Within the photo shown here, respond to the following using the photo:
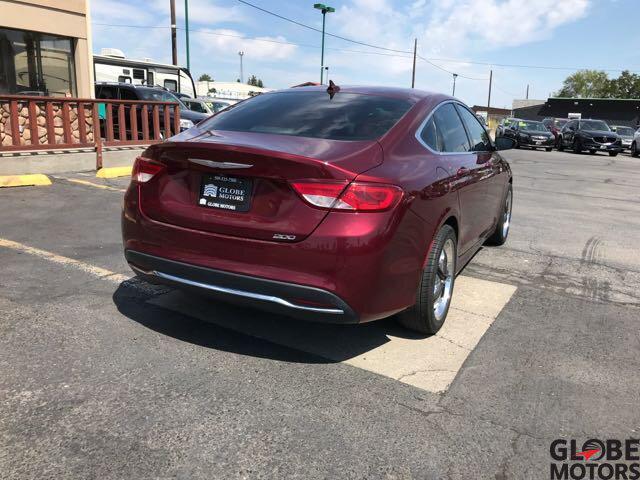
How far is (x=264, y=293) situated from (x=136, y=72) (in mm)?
21489

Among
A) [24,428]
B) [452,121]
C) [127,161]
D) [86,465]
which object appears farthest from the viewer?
[127,161]

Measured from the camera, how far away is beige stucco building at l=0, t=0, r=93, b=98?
36.9 feet

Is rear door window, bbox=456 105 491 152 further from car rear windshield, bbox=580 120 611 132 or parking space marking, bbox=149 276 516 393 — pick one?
car rear windshield, bbox=580 120 611 132

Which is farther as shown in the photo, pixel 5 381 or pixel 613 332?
pixel 613 332

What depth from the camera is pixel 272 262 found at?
291 centimetres

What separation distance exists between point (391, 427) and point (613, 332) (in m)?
2.15

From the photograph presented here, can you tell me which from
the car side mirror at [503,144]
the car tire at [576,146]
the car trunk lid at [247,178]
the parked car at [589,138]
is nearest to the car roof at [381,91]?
the car trunk lid at [247,178]

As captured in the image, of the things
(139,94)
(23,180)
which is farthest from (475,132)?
(139,94)

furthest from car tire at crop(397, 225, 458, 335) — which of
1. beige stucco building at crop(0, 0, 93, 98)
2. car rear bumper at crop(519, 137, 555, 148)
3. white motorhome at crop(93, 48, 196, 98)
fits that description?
car rear bumper at crop(519, 137, 555, 148)

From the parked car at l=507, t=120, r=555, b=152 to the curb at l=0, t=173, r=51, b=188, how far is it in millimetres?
21950

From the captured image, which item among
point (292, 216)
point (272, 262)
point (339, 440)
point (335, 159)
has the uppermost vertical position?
point (335, 159)

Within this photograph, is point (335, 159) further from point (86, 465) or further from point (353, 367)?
point (86, 465)

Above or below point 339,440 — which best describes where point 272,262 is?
above

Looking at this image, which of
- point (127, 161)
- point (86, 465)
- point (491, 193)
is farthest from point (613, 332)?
point (127, 161)
